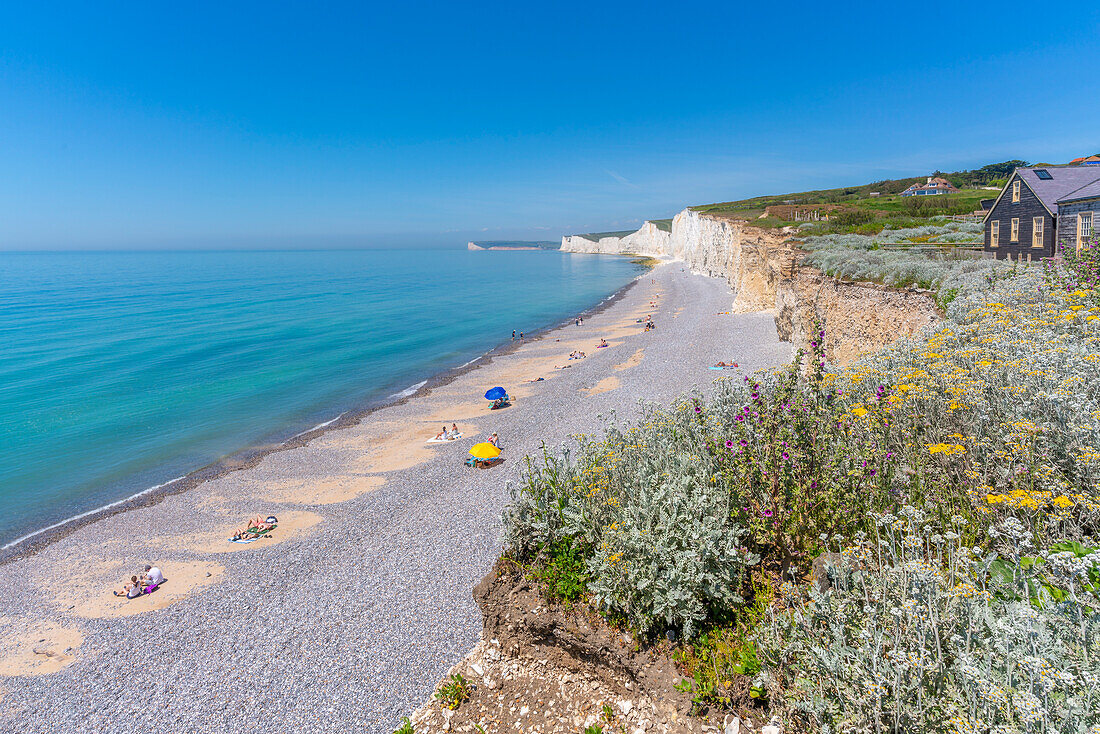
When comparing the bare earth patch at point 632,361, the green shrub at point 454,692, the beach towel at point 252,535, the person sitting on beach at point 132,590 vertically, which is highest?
the bare earth patch at point 632,361

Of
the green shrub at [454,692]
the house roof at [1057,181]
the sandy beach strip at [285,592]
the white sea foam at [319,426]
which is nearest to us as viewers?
the green shrub at [454,692]

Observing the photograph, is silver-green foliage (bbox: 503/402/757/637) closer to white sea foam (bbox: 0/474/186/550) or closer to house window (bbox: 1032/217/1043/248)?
white sea foam (bbox: 0/474/186/550)

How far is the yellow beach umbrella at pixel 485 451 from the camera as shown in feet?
58.7

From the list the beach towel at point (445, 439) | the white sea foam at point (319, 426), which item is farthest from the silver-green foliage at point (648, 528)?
the white sea foam at point (319, 426)

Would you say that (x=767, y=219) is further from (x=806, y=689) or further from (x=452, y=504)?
(x=806, y=689)

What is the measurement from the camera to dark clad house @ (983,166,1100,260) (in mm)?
16781

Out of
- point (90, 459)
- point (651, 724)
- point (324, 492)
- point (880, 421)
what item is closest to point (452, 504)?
point (324, 492)

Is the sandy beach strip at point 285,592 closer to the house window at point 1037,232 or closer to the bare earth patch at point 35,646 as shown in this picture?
the bare earth patch at point 35,646

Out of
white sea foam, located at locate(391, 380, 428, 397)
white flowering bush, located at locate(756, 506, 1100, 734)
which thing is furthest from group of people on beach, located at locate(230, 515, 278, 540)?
white flowering bush, located at locate(756, 506, 1100, 734)

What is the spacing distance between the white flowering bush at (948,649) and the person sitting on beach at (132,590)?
15.4 meters

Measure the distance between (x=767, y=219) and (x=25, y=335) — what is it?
234ft

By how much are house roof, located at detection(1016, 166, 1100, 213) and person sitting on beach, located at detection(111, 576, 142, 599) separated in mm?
30906

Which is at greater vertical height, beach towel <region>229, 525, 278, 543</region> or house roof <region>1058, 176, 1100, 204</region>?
house roof <region>1058, 176, 1100, 204</region>

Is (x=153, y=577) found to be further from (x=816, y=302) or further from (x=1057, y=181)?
(x=1057, y=181)
